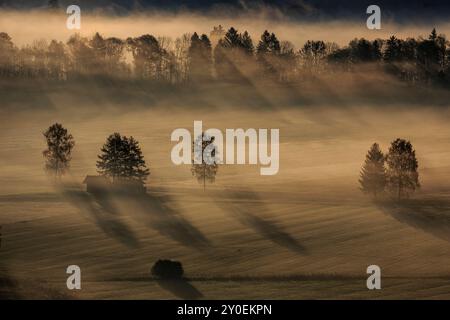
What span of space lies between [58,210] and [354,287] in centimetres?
3928

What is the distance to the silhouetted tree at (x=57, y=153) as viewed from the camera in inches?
4622

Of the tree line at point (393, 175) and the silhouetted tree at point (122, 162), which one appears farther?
the silhouetted tree at point (122, 162)

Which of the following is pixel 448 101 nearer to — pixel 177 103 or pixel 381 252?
pixel 177 103

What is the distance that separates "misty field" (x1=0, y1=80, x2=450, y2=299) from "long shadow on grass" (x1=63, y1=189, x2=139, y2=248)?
12cm

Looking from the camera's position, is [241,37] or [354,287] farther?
[241,37]

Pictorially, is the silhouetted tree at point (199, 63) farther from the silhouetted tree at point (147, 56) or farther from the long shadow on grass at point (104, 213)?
the long shadow on grass at point (104, 213)

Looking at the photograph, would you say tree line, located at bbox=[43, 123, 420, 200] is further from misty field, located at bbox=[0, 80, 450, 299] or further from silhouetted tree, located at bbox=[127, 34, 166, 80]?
silhouetted tree, located at bbox=[127, 34, 166, 80]

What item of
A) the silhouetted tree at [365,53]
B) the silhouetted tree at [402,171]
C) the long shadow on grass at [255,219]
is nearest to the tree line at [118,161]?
the long shadow on grass at [255,219]

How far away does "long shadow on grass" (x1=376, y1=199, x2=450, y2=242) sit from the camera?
81388 millimetres

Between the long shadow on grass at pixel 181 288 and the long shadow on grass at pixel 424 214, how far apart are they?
26.4 m

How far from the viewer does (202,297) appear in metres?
58.9

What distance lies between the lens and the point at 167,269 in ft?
210

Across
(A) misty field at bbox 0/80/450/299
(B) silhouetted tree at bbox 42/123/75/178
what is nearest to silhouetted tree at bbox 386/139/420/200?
(A) misty field at bbox 0/80/450/299

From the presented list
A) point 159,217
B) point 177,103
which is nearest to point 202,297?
point 159,217
